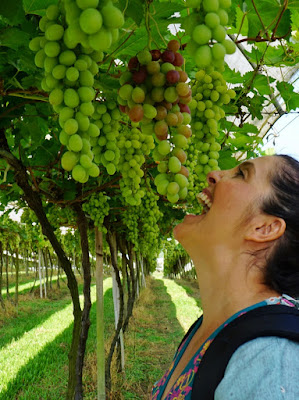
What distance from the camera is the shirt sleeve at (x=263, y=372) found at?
794mm

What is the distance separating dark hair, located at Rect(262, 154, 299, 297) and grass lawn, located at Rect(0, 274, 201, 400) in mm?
4321

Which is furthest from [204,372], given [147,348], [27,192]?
[147,348]

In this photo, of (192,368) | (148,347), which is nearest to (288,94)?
(192,368)

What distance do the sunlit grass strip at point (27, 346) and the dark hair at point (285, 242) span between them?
5161mm

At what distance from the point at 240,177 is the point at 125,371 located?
5.37 metres

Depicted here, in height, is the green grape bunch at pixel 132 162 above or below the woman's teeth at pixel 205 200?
above

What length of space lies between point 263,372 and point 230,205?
0.61m

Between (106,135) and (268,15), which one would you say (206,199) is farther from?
(268,15)

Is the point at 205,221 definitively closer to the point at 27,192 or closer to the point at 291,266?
the point at 291,266

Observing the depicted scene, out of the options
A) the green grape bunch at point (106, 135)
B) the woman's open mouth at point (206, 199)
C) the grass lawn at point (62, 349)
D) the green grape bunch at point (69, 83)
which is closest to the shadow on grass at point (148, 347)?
the grass lawn at point (62, 349)

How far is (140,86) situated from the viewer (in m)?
0.77

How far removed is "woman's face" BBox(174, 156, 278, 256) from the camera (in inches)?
50.6

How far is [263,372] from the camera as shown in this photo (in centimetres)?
84

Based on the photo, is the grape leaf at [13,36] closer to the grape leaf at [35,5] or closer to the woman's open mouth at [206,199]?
the grape leaf at [35,5]
